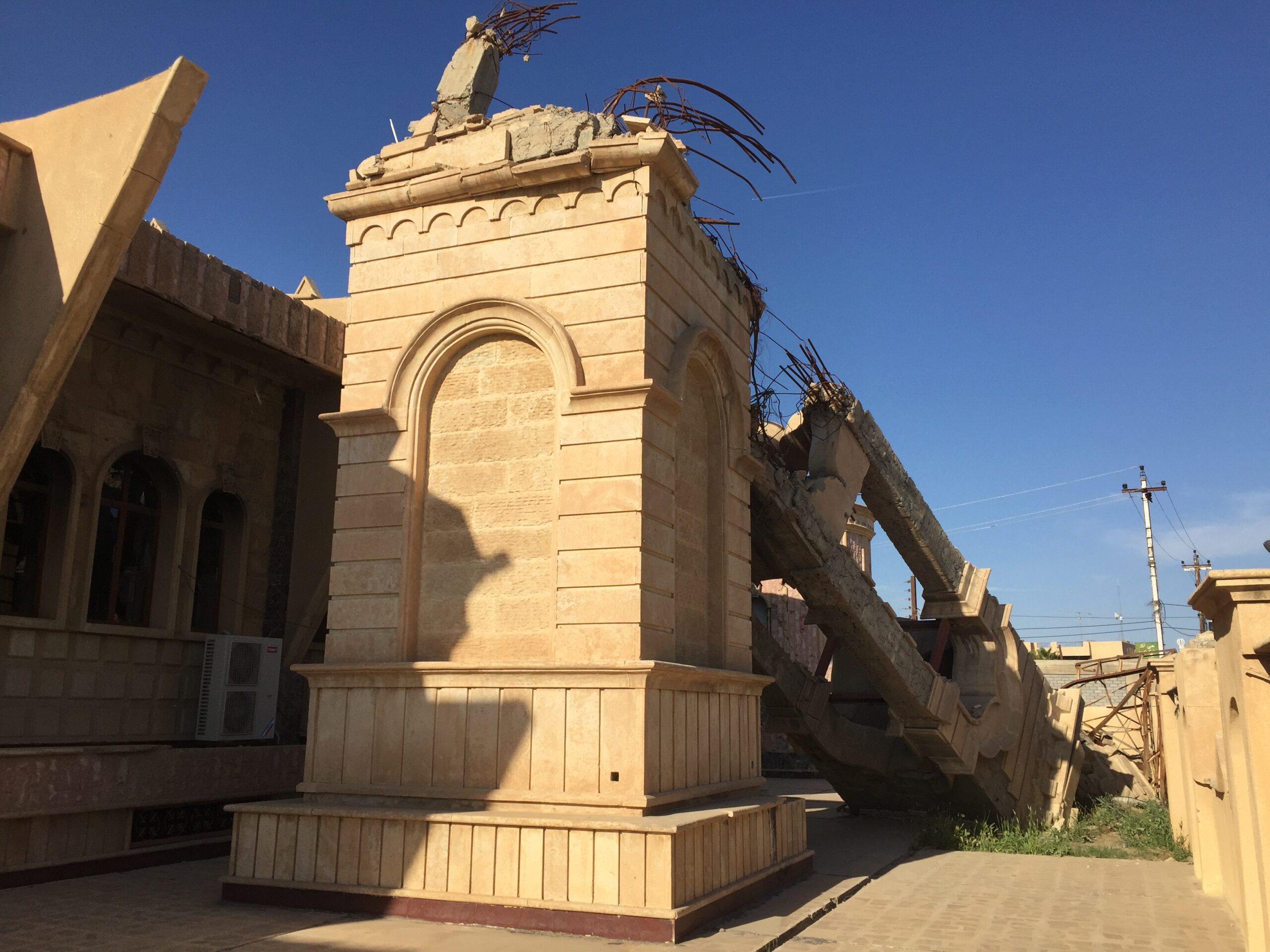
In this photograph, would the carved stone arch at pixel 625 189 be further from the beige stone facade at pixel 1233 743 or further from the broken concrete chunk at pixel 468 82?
the beige stone facade at pixel 1233 743

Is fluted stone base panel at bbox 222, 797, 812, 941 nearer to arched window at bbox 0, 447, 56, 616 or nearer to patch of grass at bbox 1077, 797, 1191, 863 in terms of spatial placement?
arched window at bbox 0, 447, 56, 616

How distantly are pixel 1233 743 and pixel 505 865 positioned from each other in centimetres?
510

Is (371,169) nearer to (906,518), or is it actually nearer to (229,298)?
(229,298)

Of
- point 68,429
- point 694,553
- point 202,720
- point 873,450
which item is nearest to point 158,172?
point 68,429

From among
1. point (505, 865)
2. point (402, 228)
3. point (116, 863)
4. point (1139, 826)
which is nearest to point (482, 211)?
point (402, 228)

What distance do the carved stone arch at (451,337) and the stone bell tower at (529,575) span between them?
23 millimetres

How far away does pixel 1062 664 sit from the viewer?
109 feet

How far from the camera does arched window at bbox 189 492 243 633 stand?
12.0 m

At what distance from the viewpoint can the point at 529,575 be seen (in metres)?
8.28

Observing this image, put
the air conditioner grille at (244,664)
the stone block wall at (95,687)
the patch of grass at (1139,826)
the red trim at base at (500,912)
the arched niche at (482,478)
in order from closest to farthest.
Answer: the red trim at base at (500,912)
the arched niche at (482,478)
the stone block wall at (95,687)
the air conditioner grille at (244,664)
the patch of grass at (1139,826)

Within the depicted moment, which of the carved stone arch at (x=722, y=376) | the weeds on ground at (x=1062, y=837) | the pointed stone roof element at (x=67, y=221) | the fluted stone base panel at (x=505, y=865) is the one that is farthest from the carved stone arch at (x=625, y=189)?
the weeds on ground at (x=1062, y=837)

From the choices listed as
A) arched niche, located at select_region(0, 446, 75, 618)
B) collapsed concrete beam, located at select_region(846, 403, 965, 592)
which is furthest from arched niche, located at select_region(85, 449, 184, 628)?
collapsed concrete beam, located at select_region(846, 403, 965, 592)

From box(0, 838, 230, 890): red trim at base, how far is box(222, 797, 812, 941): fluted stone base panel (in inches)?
77.9

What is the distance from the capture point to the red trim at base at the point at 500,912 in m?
6.86
